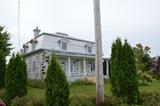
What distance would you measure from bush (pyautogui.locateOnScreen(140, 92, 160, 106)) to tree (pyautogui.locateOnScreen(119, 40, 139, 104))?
1.14 ft

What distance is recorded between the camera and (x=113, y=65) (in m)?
13.9

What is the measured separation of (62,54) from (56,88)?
1996 centimetres

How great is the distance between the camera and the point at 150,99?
41.1ft

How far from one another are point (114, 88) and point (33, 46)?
21106 millimetres

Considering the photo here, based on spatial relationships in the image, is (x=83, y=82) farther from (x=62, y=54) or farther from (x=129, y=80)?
(x=129, y=80)

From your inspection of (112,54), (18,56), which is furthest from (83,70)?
(112,54)

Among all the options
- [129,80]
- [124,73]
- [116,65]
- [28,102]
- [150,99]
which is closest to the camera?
[28,102]

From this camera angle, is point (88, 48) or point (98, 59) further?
point (88, 48)

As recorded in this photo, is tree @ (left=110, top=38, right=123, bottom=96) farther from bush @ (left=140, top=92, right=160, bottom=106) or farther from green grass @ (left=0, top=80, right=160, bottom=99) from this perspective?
Answer: bush @ (left=140, top=92, right=160, bottom=106)

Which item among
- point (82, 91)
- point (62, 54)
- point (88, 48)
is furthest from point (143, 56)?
point (82, 91)

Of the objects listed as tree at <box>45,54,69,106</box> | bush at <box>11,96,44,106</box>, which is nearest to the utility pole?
tree at <box>45,54,69,106</box>

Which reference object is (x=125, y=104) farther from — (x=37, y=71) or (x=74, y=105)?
(x=37, y=71)

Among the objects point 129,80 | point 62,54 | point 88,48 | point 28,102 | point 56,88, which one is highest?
point 88,48

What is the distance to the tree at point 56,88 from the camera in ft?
38.1
